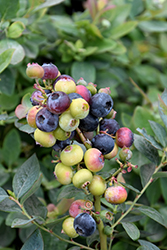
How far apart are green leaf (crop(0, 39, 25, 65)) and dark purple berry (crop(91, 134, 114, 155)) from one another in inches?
18.5

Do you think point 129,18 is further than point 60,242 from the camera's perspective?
Yes

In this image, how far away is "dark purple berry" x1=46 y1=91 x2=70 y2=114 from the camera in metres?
0.47

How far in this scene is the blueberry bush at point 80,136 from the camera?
54 cm

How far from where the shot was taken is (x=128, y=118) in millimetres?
1071

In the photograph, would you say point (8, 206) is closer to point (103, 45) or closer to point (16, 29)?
point (16, 29)

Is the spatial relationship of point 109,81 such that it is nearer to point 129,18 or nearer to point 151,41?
point 129,18

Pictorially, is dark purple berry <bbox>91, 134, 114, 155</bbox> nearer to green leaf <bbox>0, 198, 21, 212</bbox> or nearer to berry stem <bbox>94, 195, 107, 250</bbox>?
berry stem <bbox>94, 195, 107, 250</bbox>

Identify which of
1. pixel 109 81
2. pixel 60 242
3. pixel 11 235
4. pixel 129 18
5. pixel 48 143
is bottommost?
pixel 11 235

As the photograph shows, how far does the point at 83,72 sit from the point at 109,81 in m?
0.18

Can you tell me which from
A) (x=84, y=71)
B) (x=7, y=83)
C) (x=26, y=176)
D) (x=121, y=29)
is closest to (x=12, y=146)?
(x=7, y=83)

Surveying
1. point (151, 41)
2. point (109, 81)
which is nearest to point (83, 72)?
point (109, 81)

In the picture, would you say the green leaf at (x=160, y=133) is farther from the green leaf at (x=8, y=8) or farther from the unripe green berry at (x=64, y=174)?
the green leaf at (x=8, y=8)

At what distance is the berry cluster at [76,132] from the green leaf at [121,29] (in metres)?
0.77

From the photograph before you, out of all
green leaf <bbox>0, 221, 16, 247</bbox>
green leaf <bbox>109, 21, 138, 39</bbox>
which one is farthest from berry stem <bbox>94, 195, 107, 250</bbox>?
green leaf <bbox>109, 21, 138, 39</bbox>
